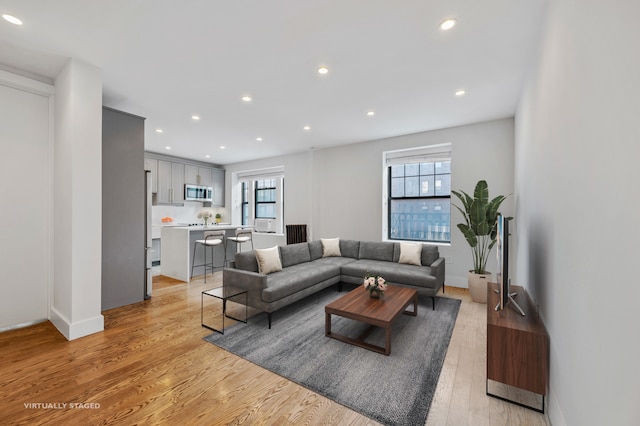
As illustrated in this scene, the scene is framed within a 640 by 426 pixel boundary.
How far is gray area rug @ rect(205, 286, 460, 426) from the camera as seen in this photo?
188 centimetres

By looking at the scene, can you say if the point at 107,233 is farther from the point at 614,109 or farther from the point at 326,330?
the point at 614,109

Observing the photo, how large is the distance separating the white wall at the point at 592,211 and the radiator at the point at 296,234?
16.2ft

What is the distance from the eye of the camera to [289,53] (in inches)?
102

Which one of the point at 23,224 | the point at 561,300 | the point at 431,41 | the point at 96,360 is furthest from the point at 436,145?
the point at 23,224

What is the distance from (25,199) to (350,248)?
15.1 ft

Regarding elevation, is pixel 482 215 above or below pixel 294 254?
above

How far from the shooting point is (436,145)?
16.1 feet

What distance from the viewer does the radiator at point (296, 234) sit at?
642cm

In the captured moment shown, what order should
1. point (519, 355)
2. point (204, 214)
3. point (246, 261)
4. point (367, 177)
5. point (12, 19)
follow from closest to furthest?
point (519, 355) < point (12, 19) < point (246, 261) < point (367, 177) < point (204, 214)

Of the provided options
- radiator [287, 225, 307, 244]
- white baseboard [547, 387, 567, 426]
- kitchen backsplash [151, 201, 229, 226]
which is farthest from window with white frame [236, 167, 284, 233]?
white baseboard [547, 387, 567, 426]

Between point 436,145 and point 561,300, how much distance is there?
3831mm

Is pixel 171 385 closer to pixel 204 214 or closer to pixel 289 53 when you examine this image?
pixel 289 53

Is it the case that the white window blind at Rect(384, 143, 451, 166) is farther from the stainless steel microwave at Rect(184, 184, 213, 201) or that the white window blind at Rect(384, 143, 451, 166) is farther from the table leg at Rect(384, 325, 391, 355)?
the stainless steel microwave at Rect(184, 184, 213, 201)

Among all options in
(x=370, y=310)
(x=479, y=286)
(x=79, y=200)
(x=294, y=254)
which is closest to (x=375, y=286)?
(x=370, y=310)
